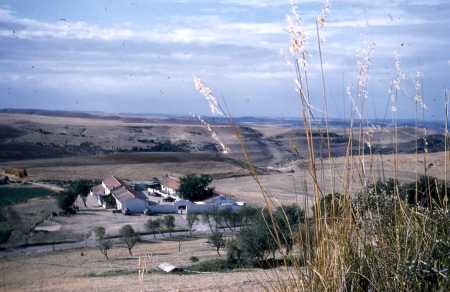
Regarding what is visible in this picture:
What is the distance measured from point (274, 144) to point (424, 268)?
87.7 m

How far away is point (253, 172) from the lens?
2674 millimetres

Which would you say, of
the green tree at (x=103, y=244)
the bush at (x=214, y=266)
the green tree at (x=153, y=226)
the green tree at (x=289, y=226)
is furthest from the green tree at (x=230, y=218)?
the green tree at (x=289, y=226)

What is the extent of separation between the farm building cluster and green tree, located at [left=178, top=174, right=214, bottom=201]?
602mm

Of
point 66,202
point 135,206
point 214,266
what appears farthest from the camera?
point 135,206

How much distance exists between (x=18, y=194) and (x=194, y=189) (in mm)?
13790

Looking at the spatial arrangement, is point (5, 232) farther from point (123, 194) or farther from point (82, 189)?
point (82, 189)

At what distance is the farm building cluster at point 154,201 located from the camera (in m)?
40.3

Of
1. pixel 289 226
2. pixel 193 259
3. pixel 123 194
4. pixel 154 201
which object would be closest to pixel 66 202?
pixel 123 194

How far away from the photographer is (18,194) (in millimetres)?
46969

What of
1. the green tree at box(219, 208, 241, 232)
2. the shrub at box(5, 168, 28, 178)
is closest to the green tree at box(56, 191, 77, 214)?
the green tree at box(219, 208, 241, 232)

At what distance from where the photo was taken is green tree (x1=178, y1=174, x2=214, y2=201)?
44719 millimetres

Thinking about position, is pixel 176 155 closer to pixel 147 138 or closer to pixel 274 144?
pixel 274 144

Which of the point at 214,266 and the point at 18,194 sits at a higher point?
the point at 214,266

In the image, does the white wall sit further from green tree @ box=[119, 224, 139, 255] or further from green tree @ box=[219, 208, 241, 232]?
green tree @ box=[119, 224, 139, 255]
